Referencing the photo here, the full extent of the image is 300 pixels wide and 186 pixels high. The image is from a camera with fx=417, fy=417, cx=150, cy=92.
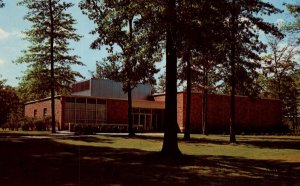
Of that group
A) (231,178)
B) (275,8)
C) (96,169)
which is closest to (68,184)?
(96,169)

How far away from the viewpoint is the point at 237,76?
98.0 feet

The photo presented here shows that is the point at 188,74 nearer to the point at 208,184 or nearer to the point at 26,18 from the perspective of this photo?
the point at 26,18

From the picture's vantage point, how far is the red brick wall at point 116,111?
4791 cm

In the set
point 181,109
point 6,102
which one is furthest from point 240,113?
point 6,102

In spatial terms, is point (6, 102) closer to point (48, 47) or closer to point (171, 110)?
point (48, 47)

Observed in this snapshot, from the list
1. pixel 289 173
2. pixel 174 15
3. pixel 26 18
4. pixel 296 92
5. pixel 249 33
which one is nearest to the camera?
pixel 289 173

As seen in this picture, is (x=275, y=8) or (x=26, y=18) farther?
(x=26, y=18)

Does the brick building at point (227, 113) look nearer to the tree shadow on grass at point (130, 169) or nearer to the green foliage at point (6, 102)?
the green foliage at point (6, 102)

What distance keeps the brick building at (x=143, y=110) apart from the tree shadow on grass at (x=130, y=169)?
24622 millimetres

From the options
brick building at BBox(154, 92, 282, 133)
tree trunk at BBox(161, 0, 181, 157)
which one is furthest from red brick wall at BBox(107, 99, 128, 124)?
tree trunk at BBox(161, 0, 181, 157)

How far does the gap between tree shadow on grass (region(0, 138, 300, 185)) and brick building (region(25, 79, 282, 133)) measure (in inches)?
969

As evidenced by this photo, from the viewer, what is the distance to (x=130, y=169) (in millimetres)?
14164

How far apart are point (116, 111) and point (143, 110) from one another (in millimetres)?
4686

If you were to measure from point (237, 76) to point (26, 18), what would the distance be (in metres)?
19.4
